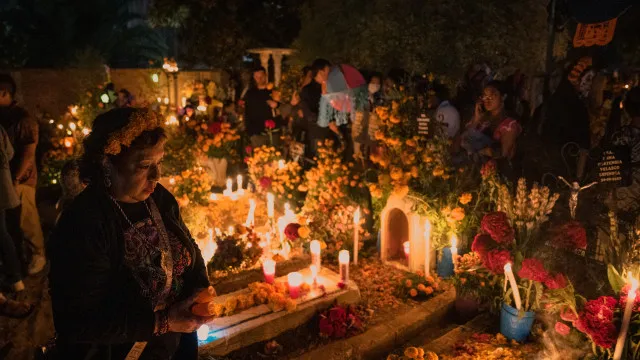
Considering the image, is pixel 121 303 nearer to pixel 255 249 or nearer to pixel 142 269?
pixel 142 269

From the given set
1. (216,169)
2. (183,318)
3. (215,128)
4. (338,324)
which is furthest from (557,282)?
(216,169)

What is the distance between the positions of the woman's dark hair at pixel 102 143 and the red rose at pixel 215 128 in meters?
5.79

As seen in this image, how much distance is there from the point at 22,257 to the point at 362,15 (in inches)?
299

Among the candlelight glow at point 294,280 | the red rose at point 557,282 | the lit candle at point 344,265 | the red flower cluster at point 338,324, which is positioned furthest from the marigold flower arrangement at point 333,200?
the red rose at point 557,282

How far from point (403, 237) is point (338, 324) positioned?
76.3 inches

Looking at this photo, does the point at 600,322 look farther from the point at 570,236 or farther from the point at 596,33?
the point at 596,33

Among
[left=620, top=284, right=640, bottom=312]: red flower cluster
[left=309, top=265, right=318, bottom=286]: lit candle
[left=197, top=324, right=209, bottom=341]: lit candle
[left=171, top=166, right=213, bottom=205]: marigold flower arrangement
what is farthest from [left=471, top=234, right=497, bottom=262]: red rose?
[left=171, top=166, right=213, bottom=205]: marigold flower arrangement

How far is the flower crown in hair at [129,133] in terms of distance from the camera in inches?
85.1

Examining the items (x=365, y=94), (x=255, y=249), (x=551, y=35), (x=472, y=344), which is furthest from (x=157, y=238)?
(x=551, y=35)

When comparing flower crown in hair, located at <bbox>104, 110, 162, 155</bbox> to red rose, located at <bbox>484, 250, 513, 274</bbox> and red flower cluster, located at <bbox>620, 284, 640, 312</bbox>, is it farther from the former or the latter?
red flower cluster, located at <bbox>620, 284, 640, 312</bbox>

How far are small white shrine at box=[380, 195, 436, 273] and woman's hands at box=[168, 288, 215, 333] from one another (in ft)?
10.4

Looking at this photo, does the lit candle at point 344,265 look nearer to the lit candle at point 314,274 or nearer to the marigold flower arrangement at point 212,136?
the lit candle at point 314,274

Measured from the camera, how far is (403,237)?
593 cm

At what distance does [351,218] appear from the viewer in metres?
5.88
